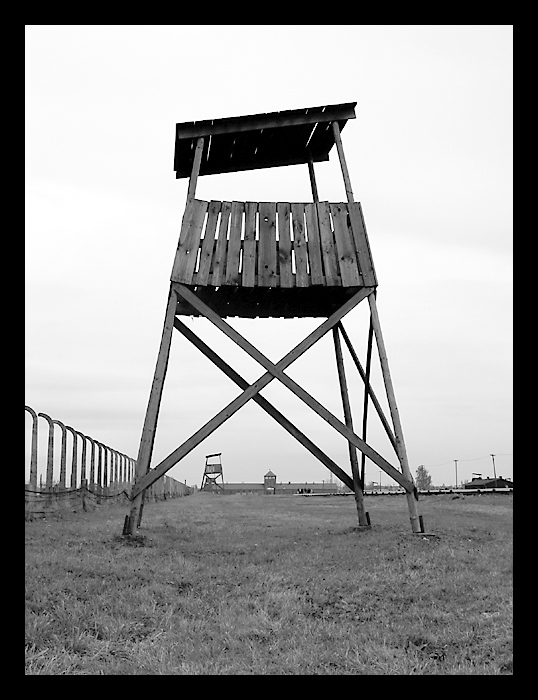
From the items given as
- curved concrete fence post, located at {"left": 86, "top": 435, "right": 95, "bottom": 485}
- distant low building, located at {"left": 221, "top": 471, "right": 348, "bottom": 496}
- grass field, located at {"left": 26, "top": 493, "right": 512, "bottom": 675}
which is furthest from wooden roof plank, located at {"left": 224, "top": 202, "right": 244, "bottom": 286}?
distant low building, located at {"left": 221, "top": 471, "right": 348, "bottom": 496}

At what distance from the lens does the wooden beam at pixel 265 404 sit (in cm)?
1288

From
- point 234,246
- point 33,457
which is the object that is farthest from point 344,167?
point 33,457

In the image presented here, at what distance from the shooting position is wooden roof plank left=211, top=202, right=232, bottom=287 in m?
12.1

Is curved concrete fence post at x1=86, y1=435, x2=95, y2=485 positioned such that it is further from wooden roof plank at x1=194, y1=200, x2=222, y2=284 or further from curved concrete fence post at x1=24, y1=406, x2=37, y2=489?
wooden roof plank at x1=194, y1=200, x2=222, y2=284

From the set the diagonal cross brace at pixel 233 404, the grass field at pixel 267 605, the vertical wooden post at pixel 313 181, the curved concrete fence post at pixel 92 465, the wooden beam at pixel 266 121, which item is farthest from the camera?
the curved concrete fence post at pixel 92 465

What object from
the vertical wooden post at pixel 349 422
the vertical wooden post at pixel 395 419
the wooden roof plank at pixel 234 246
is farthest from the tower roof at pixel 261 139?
the vertical wooden post at pixel 349 422

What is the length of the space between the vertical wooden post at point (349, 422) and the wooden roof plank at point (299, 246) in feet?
6.71

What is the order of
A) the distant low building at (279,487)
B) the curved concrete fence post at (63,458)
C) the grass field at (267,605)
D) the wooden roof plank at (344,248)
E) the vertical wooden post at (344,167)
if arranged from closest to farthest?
the grass field at (267,605) → the wooden roof plank at (344,248) → the vertical wooden post at (344,167) → the curved concrete fence post at (63,458) → the distant low building at (279,487)

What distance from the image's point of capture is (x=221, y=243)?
40.6ft

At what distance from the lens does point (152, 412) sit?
11828 mm

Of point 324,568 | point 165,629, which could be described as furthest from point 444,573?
point 165,629

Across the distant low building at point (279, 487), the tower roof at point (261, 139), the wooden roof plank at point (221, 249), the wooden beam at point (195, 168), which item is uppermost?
the tower roof at point (261, 139)

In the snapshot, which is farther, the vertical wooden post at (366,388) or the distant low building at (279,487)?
the distant low building at (279,487)

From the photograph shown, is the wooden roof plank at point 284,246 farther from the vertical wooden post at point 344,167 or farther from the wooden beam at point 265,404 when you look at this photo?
the wooden beam at point 265,404
